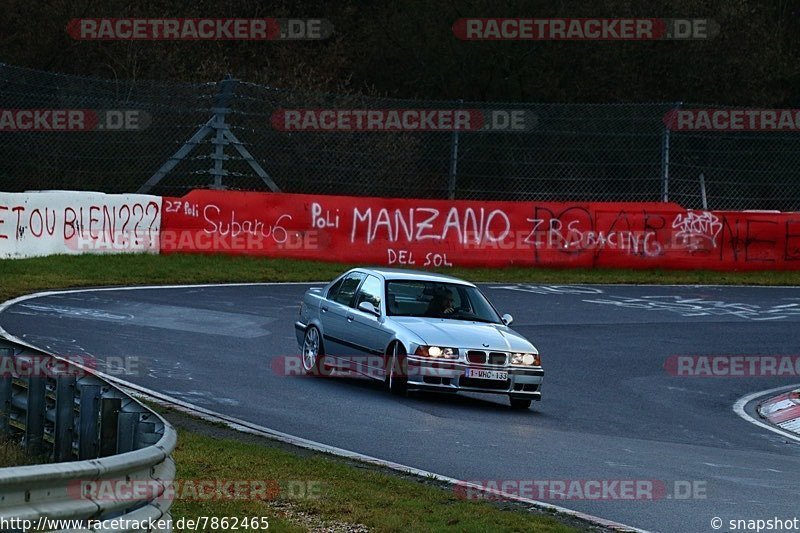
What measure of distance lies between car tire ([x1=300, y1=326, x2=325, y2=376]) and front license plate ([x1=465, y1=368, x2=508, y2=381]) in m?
2.15

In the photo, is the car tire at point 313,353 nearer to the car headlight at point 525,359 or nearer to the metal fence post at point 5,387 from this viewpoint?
the car headlight at point 525,359

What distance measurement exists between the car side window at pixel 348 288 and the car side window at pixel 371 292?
15cm

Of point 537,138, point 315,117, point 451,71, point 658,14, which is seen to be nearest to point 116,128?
point 315,117

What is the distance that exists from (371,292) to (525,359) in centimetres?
210

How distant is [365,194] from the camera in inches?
1093

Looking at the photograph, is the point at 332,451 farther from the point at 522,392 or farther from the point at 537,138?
the point at 537,138

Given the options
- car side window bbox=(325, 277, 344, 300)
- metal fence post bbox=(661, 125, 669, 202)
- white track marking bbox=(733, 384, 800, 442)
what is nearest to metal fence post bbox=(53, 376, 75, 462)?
car side window bbox=(325, 277, 344, 300)

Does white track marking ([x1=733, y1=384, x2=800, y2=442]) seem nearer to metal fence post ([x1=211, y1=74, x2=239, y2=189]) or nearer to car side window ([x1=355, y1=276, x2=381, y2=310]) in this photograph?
car side window ([x1=355, y1=276, x2=381, y2=310])

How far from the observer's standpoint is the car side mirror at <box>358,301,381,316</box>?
14.3 meters

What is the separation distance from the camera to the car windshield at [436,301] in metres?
14.5

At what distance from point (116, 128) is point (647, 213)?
1076cm

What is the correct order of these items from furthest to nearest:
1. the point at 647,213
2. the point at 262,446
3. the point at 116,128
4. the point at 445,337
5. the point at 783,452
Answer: the point at 647,213 < the point at 116,128 < the point at 445,337 < the point at 783,452 < the point at 262,446

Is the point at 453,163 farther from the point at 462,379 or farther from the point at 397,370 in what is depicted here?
the point at 462,379

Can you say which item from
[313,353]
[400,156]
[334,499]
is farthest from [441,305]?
[400,156]
